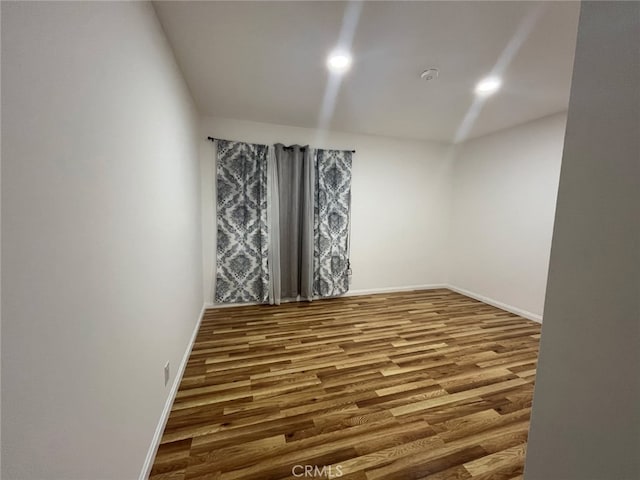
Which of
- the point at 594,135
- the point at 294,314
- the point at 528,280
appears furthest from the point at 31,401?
the point at 528,280

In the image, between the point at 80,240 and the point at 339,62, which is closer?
the point at 80,240

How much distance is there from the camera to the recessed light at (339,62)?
5.71 feet

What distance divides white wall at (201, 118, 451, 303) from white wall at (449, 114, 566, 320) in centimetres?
32

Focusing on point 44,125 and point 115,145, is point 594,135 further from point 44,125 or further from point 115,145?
point 115,145

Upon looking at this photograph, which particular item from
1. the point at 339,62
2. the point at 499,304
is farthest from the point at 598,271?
the point at 499,304

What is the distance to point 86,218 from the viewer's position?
0.74 metres

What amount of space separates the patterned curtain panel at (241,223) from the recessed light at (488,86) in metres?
2.38

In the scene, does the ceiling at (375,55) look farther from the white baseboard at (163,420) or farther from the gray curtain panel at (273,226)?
the white baseboard at (163,420)

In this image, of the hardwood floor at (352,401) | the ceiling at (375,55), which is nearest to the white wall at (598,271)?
the hardwood floor at (352,401)

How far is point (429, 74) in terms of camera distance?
1.96m

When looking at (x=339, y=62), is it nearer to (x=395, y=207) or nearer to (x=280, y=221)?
(x=280, y=221)

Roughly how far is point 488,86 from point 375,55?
1200 millimetres

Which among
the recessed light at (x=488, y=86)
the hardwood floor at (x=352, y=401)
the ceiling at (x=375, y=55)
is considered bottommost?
the hardwood floor at (x=352, y=401)

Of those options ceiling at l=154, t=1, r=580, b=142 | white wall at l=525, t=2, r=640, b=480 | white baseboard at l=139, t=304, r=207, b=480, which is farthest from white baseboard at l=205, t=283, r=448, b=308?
white wall at l=525, t=2, r=640, b=480
